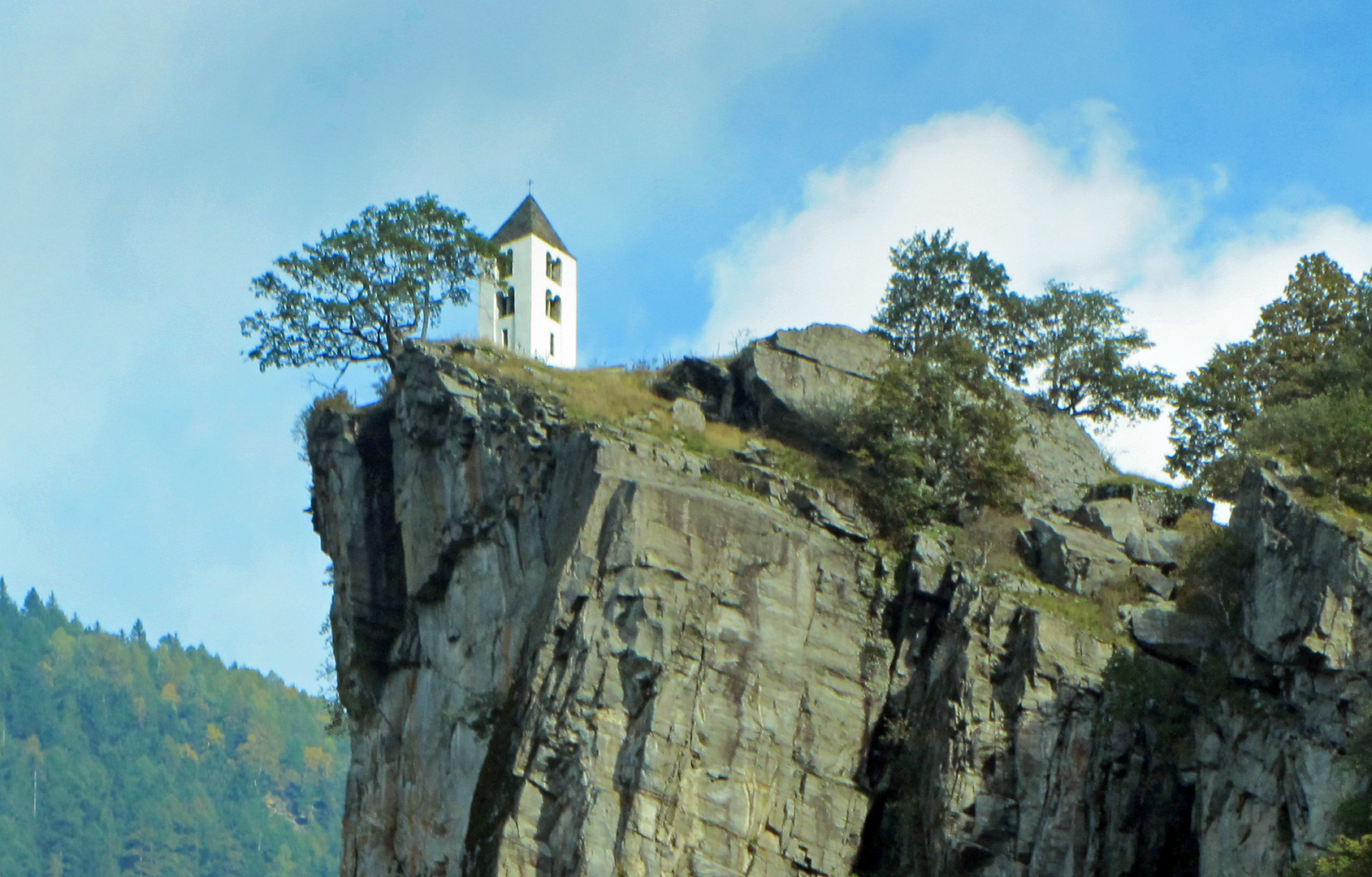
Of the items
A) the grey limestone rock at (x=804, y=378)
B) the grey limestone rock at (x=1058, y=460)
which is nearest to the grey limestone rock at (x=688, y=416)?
the grey limestone rock at (x=804, y=378)

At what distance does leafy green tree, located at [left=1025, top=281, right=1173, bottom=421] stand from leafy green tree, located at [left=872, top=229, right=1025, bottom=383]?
2.58ft

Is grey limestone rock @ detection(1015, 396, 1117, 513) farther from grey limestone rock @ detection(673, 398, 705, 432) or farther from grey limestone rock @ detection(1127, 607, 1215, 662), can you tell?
grey limestone rock @ detection(673, 398, 705, 432)

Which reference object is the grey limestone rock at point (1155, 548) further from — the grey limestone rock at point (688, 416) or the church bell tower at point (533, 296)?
the church bell tower at point (533, 296)

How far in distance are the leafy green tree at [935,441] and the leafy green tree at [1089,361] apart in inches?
373

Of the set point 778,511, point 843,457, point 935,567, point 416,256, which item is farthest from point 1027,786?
point 416,256

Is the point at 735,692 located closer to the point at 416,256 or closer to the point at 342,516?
the point at 342,516

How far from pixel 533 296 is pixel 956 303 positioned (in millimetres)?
16183

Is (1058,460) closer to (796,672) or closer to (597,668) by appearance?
(796,672)

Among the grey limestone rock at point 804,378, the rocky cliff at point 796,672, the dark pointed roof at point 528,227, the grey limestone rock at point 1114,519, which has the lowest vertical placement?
the rocky cliff at point 796,672

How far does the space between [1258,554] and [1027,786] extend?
7533mm

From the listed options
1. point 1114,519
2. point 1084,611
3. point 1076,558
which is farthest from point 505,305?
point 1084,611

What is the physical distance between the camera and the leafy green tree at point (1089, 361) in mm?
60906

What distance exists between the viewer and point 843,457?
5178 cm

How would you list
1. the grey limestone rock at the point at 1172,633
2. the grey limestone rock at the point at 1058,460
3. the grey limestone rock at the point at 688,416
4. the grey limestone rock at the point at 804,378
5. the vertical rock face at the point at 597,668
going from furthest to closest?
the grey limestone rock at the point at 804,378 → the grey limestone rock at the point at 1058,460 → the grey limestone rock at the point at 688,416 → the grey limestone rock at the point at 1172,633 → the vertical rock face at the point at 597,668
